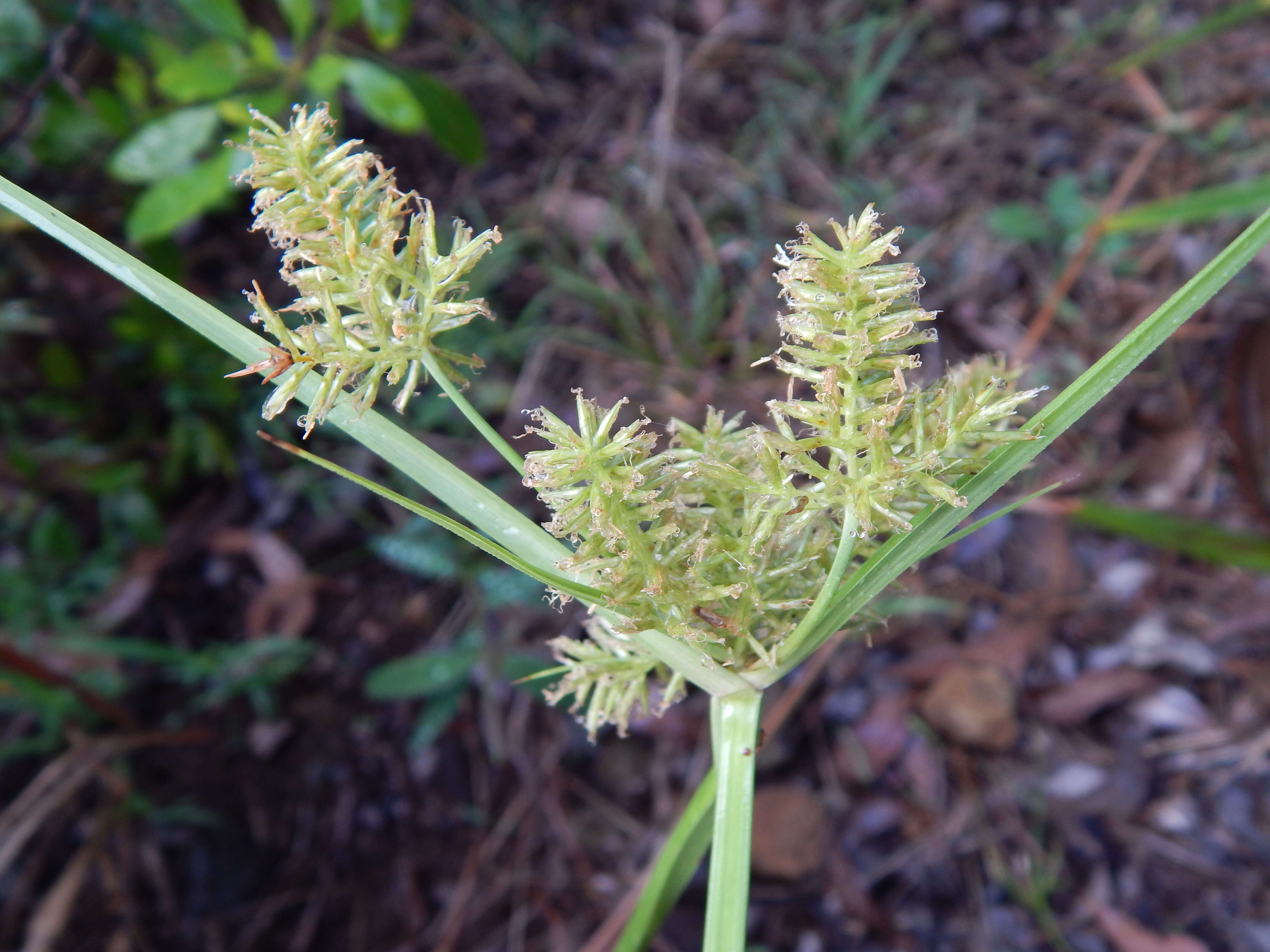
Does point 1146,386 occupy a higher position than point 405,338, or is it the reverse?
point 1146,386

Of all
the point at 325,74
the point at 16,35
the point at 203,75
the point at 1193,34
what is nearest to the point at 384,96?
the point at 325,74

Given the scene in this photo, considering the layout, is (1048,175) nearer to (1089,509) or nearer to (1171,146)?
(1171,146)

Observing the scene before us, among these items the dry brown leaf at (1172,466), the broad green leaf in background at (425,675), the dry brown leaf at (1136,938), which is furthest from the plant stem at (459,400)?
the dry brown leaf at (1172,466)

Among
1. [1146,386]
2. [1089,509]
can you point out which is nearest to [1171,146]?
[1146,386]

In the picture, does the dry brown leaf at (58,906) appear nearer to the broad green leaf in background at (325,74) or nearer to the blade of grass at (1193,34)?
the broad green leaf in background at (325,74)

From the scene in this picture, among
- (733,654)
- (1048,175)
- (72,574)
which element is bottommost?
(733,654)

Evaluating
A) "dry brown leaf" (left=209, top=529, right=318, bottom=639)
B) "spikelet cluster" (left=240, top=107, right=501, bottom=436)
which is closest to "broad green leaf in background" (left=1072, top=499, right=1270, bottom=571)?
"spikelet cluster" (left=240, top=107, right=501, bottom=436)
